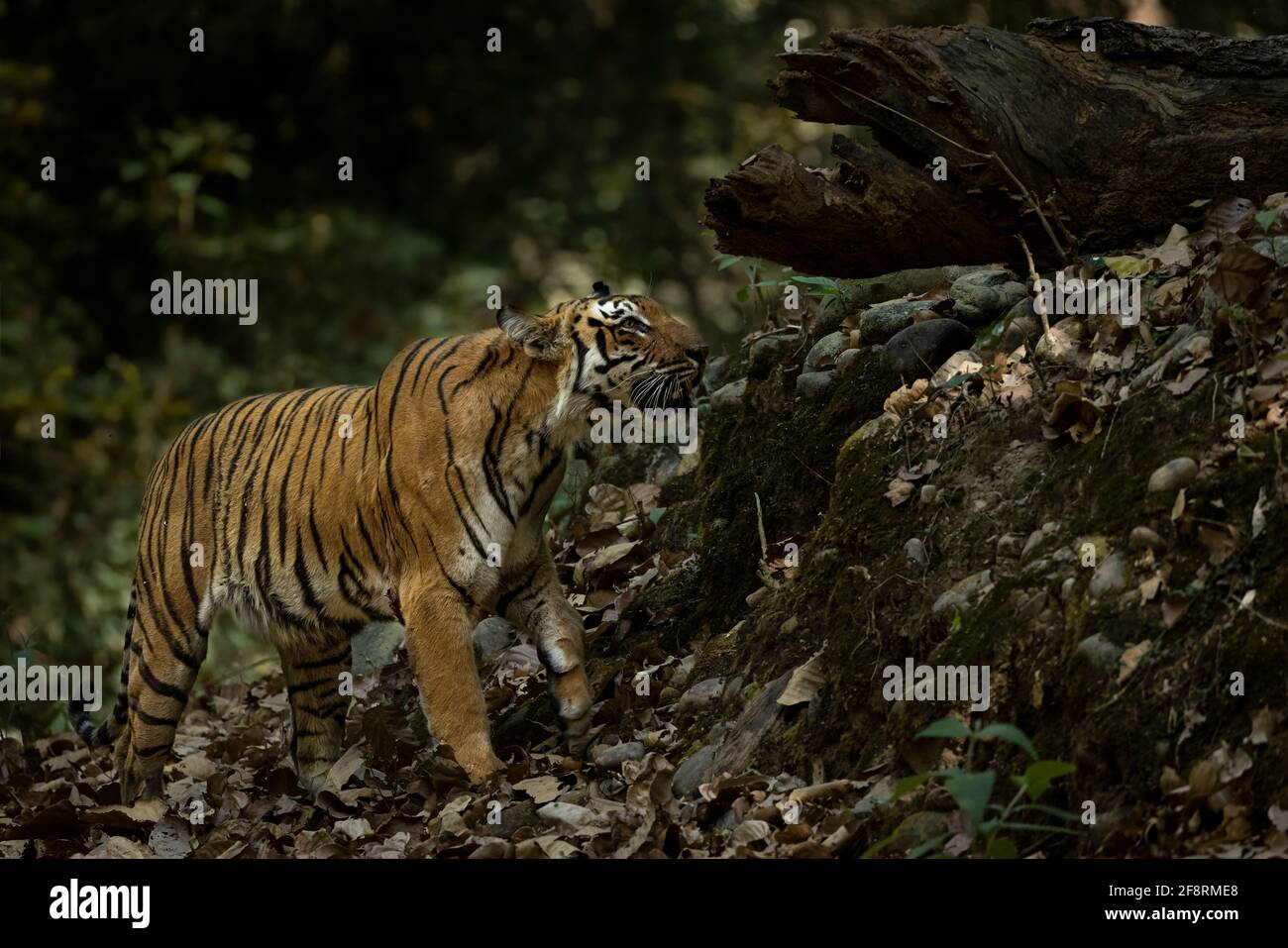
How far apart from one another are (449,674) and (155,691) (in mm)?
1702

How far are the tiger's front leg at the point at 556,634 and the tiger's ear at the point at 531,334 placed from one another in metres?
0.79

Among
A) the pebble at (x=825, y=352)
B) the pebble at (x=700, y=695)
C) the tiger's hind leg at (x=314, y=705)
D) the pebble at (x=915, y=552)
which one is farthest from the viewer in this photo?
the tiger's hind leg at (x=314, y=705)

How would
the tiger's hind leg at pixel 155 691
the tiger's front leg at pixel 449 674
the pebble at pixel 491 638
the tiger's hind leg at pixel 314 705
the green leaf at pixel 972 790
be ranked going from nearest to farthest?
the green leaf at pixel 972 790, the tiger's front leg at pixel 449 674, the tiger's hind leg at pixel 155 691, the tiger's hind leg at pixel 314 705, the pebble at pixel 491 638

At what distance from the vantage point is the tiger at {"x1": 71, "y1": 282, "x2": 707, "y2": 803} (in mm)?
6238

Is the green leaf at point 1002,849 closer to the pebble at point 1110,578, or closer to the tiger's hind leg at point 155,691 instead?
the pebble at point 1110,578

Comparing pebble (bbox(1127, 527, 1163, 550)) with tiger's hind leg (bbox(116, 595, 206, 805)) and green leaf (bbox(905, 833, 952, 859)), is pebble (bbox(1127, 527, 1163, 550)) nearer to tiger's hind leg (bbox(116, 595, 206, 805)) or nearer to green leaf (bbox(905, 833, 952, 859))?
green leaf (bbox(905, 833, 952, 859))

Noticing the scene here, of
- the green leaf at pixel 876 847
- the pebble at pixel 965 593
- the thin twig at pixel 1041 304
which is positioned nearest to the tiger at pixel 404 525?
the thin twig at pixel 1041 304

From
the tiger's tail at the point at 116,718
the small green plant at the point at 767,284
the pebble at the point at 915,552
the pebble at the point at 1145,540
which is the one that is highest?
the small green plant at the point at 767,284

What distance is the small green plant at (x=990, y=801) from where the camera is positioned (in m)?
3.64

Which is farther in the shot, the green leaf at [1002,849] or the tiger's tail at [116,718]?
the tiger's tail at [116,718]

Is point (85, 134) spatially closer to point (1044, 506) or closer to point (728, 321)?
point (728, 321)

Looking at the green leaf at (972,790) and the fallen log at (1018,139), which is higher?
the fallen log at (1018,139)

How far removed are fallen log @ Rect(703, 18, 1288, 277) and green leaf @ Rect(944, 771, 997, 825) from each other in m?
2.46

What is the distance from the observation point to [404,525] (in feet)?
20.9
